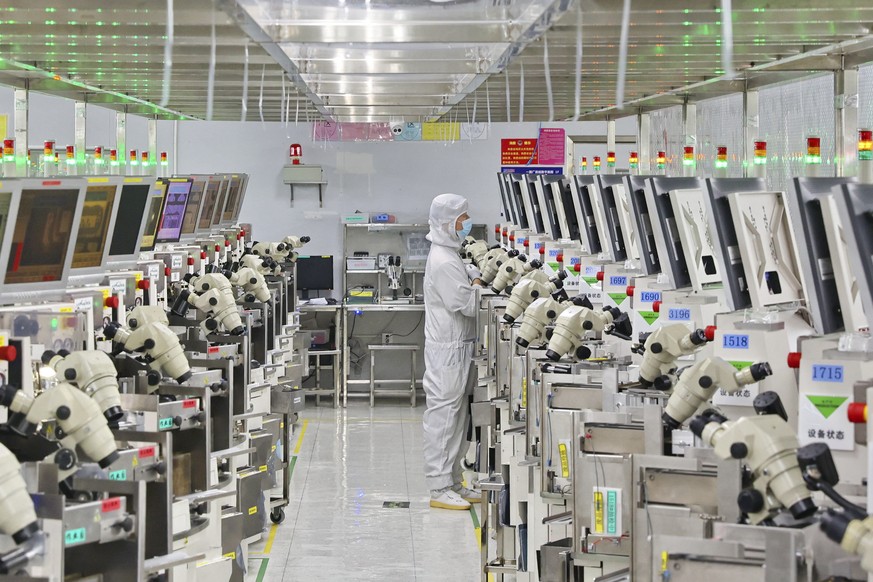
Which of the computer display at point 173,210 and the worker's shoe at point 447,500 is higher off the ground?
the computer display at point 173,210

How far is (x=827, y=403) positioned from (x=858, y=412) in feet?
1.02

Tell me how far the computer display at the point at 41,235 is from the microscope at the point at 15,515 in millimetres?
1911

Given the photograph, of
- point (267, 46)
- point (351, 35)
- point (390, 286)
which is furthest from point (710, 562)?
point (390, 286)

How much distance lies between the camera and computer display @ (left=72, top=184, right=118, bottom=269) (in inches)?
215

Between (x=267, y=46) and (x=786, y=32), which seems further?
(x=786, y=32)

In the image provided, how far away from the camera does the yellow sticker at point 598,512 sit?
12.5ft

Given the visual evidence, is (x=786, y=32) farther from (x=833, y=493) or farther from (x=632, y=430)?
(x=833, y=493)

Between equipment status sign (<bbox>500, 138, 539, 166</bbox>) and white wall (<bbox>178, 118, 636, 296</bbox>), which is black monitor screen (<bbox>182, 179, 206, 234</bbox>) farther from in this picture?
equipment status sign (<bbox>500, 138, 539, 166</bbox>)

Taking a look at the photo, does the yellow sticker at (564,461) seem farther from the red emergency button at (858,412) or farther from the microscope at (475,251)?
the microscope at (475,251)

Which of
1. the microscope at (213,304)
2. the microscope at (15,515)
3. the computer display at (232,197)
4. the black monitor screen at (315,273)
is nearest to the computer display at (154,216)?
the microscope at (213,304)

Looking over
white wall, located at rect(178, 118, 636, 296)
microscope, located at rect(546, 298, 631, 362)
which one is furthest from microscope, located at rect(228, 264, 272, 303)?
white wall, located at rect(178, 118, 636, 296)

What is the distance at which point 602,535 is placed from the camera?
154 inches

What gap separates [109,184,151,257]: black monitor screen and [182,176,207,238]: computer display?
3.41m

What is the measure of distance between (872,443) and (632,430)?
1363mm
